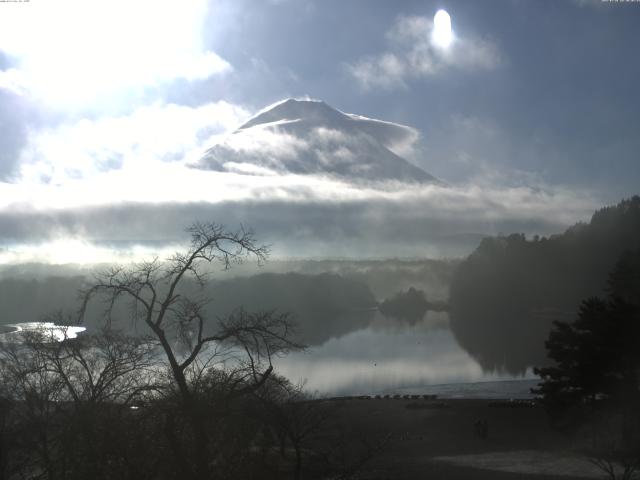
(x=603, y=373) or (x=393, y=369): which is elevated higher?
(x=603, y=373)

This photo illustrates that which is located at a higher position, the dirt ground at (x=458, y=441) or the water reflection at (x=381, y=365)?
the dirt ground at (x=458, y=441)

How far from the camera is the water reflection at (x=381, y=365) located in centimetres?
5328

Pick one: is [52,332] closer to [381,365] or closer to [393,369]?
A: [393,369]

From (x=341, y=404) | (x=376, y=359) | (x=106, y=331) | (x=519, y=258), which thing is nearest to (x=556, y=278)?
(x=519, y=258)

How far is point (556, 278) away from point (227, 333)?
153 meters

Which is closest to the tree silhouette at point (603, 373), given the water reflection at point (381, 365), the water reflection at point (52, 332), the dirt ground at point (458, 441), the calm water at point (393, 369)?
the dirt ground at point (458, 441)

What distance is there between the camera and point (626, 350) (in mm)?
22250

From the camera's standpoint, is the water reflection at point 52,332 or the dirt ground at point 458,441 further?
the dirt ground at point 458,441

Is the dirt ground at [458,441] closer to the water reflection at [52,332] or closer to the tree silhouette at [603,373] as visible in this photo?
the tree silhouette at [603,373]

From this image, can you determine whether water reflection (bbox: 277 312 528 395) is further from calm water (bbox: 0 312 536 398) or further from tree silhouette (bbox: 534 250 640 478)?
tree silhouette (bbox: 534 250 640 478)

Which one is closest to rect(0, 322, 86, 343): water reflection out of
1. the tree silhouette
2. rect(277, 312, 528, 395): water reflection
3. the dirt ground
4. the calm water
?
the calm water

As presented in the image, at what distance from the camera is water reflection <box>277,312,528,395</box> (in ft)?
175

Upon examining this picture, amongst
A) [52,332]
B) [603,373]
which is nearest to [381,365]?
[603,373]

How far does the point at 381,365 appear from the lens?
222 feet
